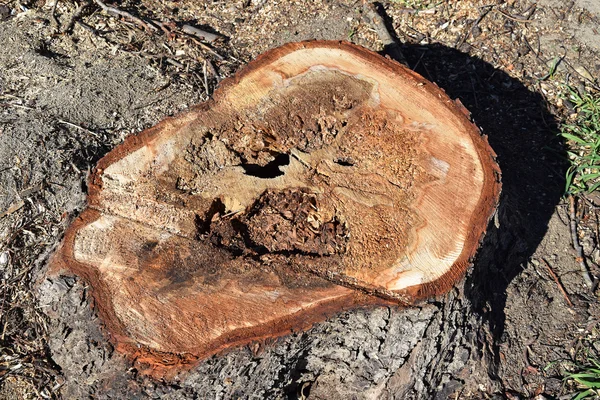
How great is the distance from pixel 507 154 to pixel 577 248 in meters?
0.63

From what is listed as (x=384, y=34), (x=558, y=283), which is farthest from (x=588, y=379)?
(x=384, y=34)

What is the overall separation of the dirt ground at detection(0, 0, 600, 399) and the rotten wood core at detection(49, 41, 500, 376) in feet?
0.42

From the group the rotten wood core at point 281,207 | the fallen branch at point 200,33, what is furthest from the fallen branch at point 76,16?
the rotten wood core at point 281,207

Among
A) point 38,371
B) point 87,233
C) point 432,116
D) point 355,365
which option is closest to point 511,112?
point 432,116

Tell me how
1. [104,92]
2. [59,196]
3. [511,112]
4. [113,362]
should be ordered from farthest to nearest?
[511,112]
[104,92]
[59,196]
[113,362]

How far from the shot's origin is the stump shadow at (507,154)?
98.4 inches

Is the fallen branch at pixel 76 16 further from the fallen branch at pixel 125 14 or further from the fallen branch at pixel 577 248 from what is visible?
the fallen branch at pixel 577 248

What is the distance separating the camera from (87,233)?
6.32 ft

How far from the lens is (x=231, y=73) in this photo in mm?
3283

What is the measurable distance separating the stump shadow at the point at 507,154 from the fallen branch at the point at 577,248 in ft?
0.25

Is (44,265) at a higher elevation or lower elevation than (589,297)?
lower

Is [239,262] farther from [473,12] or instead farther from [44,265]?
[473,12]

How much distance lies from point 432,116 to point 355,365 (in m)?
0.99

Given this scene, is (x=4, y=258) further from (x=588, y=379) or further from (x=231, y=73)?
(x=588, y=379)
